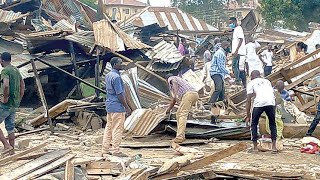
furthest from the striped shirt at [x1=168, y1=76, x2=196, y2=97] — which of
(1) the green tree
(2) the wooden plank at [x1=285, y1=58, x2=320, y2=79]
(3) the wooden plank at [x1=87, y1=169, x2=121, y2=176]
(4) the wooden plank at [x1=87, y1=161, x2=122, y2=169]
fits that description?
(1) the green tree

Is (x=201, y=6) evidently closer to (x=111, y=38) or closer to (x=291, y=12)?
(x=291, y=12)

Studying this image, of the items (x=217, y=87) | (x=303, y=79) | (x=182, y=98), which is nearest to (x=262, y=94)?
(x=182, y=98)

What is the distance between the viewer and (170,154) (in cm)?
977

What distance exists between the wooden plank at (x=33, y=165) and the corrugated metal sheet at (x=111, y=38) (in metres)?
6.06

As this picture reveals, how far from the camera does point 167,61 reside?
14789mm

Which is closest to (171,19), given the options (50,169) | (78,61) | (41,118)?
(78,61)

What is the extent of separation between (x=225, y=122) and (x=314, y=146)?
2.51 m

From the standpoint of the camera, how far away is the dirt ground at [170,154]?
27.9ft

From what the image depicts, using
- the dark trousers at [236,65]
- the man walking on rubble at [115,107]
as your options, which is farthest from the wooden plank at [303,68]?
the man walking on rubble at [115,107]

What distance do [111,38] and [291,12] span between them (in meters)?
24.7

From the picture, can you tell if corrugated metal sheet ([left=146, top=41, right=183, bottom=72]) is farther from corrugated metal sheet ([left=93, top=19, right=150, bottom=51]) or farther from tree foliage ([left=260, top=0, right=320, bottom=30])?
tree foliage ([left=260, top=0, right=320, bottom=30])

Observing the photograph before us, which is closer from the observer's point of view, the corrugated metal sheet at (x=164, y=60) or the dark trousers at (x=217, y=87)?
the dark trousers at (x=217, y=87)

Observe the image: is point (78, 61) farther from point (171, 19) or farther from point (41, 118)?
point (171, 19)

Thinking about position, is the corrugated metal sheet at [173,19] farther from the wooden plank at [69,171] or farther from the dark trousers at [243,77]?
the wooden plank at [69,171]
